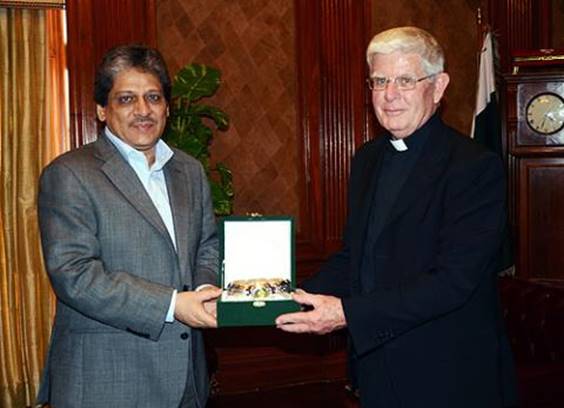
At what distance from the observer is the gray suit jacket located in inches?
75.4

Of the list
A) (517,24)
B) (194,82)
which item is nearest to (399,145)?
(194,82)

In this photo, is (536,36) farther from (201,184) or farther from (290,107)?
(201,184)

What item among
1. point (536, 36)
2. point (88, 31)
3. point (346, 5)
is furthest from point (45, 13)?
point (536, 36)

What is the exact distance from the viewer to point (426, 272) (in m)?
1.90

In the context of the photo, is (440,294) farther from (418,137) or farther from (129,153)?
(129,153)

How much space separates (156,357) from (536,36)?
460cm

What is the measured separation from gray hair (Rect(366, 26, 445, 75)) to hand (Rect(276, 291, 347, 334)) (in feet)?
2.40

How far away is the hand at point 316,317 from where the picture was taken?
6.57 feet

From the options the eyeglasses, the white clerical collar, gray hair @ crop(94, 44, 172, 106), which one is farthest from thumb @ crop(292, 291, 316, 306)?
gray hair @ crop(94, 44, 172, 106)

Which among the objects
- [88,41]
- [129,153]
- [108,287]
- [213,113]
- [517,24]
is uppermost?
[517,24]

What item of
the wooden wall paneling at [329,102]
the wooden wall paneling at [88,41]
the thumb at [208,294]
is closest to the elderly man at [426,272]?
the thumb at [208,294]

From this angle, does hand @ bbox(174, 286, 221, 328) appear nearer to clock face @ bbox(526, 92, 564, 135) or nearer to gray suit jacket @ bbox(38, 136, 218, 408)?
gray suit jacket @ bbox(38, 136, 218, 408)

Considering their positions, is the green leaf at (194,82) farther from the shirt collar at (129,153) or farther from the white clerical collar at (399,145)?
the white clerical collar at (399,145)

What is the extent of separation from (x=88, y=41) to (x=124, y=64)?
238cm
